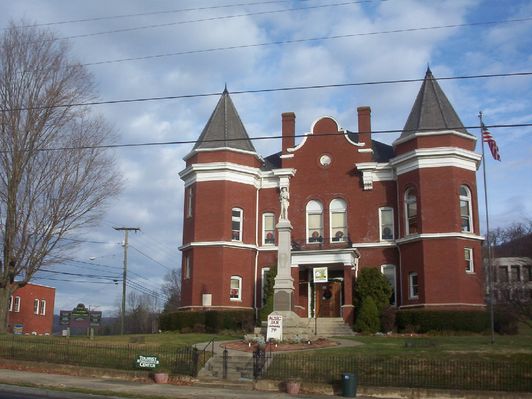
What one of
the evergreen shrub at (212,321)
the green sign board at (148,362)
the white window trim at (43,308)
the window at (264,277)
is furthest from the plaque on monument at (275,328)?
the white window trim at (43,308)

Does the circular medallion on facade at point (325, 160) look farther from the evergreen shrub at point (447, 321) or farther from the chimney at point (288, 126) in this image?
the evergreen shrub at point (447, 321)

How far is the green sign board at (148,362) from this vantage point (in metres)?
23.1

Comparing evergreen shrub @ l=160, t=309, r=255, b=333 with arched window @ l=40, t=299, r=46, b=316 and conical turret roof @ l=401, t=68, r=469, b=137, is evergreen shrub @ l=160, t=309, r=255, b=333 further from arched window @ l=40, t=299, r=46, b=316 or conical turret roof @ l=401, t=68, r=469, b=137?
arched window @ l=40, t=299, r=46, b=316

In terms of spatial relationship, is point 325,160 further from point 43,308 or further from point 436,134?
point 43,308

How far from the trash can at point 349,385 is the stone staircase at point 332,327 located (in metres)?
14.6

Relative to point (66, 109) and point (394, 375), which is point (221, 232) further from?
point (394, 375)

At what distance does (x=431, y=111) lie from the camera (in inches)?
1529

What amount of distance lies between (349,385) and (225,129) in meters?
25.4

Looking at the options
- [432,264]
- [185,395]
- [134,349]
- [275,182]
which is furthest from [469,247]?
[185,395]

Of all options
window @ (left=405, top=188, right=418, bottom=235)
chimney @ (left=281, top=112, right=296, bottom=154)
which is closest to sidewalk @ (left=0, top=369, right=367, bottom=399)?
window @ (left=405, top=188, right=418, bottom=235)

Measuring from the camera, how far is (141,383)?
2214cm

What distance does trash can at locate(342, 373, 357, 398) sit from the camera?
65.5 ft

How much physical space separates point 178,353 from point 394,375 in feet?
26.4

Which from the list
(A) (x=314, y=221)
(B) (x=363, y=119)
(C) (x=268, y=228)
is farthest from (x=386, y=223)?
(C) (x=268, y=228)
